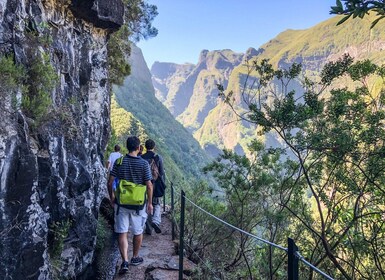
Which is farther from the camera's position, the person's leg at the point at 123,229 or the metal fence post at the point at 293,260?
the person's leg at the point at 123,229

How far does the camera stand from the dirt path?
433cm

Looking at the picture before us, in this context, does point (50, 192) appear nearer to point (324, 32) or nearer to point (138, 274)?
point (138, 274)

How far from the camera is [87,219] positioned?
4570mm

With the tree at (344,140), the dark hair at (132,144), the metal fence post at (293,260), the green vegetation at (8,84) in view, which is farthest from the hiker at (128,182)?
the metal fence post at (293,260)

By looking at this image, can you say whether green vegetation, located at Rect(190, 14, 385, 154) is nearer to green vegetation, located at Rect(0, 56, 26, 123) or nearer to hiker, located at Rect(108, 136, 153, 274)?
hiker, located at Rect(108, 136, 153, 274)

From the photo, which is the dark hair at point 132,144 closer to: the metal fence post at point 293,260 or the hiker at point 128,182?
the hiker at point 128,182

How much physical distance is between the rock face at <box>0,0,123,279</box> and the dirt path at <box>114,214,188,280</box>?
→ 2.31 feet

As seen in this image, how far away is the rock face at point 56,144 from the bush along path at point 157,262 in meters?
0.71

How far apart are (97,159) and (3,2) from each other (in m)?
2.80

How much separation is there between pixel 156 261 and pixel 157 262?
0.15 ft

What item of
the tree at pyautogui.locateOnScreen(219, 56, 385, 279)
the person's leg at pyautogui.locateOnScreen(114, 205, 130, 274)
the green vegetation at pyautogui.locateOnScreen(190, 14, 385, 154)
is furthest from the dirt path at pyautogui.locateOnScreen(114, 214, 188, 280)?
the green vegetation at pyautogui.locateOnScreen(190, 14, 385, 154)

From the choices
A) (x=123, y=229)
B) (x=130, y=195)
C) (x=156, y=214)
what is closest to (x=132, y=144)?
(x=130, y=195)

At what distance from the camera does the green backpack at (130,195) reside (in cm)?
414

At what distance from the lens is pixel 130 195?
413 cm
